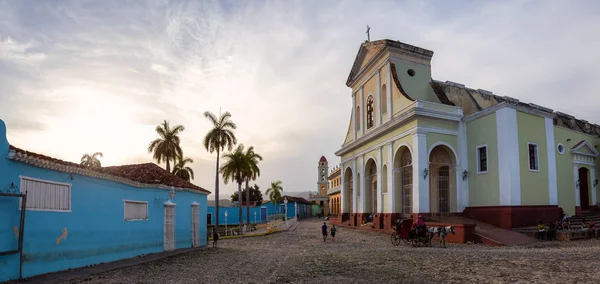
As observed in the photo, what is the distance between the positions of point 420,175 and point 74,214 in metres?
17.2

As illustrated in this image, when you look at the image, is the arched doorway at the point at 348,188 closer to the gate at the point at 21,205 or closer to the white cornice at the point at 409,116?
the white cornice at the point at 409,116

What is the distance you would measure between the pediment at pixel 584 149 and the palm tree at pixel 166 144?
32.7 metres

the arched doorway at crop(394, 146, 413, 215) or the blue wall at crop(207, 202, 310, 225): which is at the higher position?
the arched doorway at crop(394, 146, 413, 215)

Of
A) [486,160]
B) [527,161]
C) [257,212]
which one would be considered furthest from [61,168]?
[257,212]

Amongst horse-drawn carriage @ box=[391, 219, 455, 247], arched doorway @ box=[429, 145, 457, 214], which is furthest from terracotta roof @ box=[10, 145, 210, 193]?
arched doorway @ box=[429, 145, 457, 214]

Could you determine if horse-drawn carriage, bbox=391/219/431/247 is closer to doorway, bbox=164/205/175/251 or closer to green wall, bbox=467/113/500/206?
green wall, bbox=467/113/500/206

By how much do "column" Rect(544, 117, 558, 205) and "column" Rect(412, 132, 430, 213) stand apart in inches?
247

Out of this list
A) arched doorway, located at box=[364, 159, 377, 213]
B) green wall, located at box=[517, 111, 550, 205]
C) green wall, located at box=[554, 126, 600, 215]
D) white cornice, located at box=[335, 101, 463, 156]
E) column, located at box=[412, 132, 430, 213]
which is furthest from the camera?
arched doorway, located at box=[364, 159, 377, 213]

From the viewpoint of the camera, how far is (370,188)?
31719 millimetres

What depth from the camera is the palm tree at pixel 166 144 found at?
4125cm

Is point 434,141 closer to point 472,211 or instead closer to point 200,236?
point 472,211

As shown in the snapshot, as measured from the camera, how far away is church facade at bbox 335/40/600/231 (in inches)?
853

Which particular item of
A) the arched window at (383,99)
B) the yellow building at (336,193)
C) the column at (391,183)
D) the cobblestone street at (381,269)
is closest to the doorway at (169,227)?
the cobblestone street at (381,269)

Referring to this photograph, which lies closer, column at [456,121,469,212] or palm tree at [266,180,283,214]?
column at [456,121,469,212]
